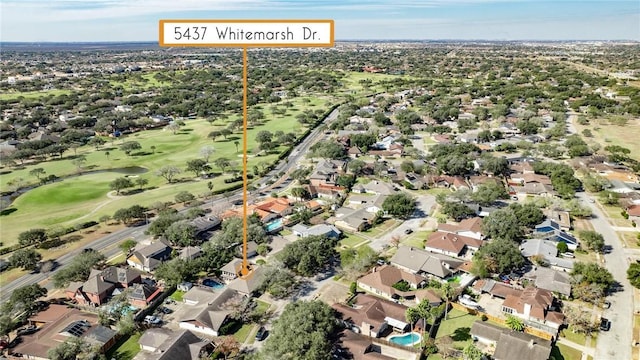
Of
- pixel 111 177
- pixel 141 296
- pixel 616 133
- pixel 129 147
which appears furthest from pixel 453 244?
pixel 616 133

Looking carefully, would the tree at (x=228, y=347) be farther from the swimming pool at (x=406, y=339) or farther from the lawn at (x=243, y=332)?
the swimming pool at (x=406, y=339)

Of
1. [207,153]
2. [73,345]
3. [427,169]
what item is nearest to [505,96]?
[427,169]

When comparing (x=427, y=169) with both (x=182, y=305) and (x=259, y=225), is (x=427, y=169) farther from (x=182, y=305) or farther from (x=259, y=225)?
(x=182, y=305)

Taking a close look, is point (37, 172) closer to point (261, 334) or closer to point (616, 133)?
point (261, 334)

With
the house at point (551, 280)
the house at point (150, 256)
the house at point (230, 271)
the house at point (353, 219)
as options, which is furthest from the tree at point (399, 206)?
the house at point (150, 256)

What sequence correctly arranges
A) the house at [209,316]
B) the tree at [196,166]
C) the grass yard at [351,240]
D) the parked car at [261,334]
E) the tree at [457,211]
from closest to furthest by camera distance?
the parked car at [261,334]
the house at [209,316]
the grass yard at [351,240]
the tree at [457,211]
the tree at [196,166]

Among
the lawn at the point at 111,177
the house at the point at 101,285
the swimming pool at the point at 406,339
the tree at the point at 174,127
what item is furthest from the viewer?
the tree at the point at 174,127

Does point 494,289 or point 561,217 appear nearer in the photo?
point 494,289
